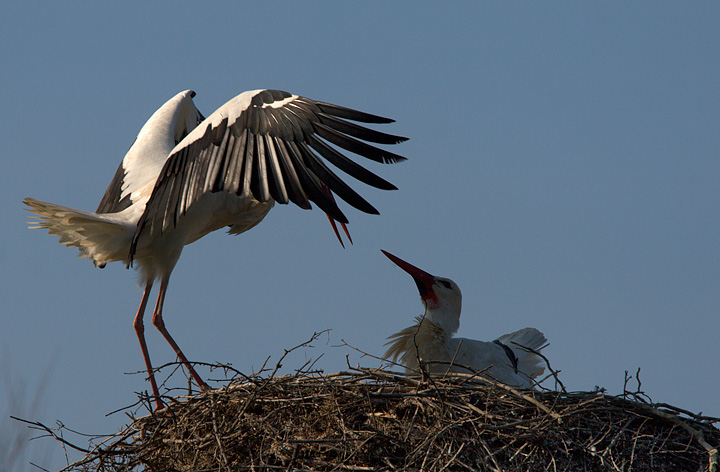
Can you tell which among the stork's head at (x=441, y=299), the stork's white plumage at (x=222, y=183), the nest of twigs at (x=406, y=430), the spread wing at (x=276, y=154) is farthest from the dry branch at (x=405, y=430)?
the stork's head at (x=441, y=299)

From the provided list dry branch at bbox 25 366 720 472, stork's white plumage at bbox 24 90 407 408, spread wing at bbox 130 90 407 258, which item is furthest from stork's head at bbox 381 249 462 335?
spread wing at bbox 130 90 407 258

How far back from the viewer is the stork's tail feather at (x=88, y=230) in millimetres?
5200

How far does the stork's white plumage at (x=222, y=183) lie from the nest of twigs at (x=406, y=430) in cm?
59

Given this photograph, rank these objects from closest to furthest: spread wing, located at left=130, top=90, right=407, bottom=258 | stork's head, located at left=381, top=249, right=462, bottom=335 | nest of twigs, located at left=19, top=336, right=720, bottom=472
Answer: nest of twigs, located at left=19, top=336, right=720, bottom=472 < spread wing, located at left=130, top=90, right=407, bottom=258 < stork's head, located at left=381, top=249, right=462, bottom=335

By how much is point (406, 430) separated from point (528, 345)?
2828 millimetres

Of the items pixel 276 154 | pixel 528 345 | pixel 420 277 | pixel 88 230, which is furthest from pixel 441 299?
pixel 88 230

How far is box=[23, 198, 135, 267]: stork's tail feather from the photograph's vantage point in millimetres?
5200

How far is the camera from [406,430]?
13.2 ft

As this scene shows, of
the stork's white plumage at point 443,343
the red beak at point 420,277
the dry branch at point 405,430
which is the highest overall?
the red beak at point 420,277

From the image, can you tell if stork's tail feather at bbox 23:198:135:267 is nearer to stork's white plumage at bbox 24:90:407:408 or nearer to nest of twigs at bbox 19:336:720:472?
stork's white plumage at bbox 24:90:407:408

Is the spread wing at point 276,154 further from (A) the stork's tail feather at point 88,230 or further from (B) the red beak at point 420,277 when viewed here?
(B) the red beak at point 420,277

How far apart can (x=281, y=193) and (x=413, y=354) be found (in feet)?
6.13

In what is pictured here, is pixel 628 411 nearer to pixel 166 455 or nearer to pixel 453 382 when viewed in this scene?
pixel 453 382

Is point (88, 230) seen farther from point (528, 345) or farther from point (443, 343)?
point (528, 345)
